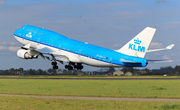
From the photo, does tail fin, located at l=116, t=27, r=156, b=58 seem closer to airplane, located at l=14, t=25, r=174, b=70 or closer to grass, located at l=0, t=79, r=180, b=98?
airplane, located at l=14, t=25, r=174, b=70

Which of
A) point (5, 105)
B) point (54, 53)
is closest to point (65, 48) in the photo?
point (54, 53)

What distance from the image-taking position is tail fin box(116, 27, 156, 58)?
2157 inches

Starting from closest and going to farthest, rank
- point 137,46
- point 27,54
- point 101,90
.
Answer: point 101,90 < point 137,46 < point 27,54

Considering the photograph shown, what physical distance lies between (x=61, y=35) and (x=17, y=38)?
9.85m

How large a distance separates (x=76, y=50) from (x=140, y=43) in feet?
40.8

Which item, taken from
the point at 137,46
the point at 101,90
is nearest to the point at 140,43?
the point at 137,46

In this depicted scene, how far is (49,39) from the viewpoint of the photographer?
6038 cm

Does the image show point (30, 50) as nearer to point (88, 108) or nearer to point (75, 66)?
point (75, 66)

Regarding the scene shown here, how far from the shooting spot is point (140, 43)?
181 feet

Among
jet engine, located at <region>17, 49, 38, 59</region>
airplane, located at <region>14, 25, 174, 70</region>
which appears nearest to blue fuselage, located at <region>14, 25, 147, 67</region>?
airplane, located at <region>14, 25, 174, 70</region>

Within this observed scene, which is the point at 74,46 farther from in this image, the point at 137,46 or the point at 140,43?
the point at 140,43

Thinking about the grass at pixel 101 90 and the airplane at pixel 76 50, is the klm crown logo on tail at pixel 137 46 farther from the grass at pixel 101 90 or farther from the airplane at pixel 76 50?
the grass at pixel 101 90

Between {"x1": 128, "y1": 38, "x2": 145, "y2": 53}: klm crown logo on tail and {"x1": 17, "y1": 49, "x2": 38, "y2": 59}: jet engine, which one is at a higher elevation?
{"x1": 128, "y1": 38, "x2": 145, "y2": 53}: klm crown logo on tail

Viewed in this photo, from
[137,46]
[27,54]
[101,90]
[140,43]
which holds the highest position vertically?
[140,43]
